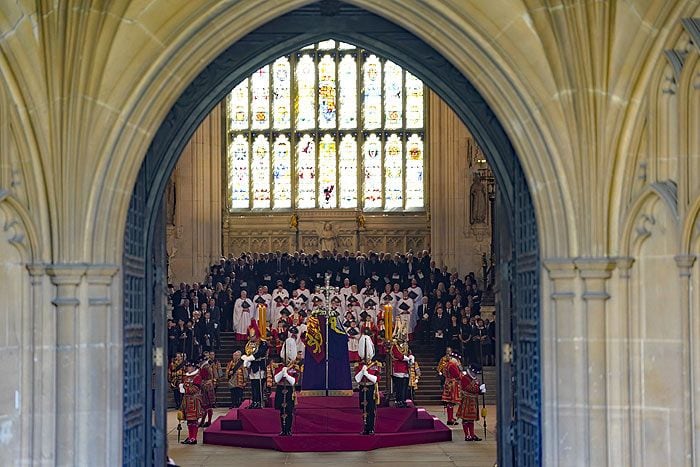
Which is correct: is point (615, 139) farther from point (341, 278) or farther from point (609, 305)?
point (341, 278)

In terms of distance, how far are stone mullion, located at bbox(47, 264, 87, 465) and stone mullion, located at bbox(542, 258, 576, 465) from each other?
3426 millimetres

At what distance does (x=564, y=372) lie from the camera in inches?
360

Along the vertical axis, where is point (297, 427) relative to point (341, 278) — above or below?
below

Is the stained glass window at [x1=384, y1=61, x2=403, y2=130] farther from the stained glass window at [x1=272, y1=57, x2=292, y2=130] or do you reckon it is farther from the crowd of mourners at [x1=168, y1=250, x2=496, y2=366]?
the crowd of mourners at [x1=168, y1=250, x2=496, y2=366]

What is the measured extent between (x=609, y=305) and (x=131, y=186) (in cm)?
362

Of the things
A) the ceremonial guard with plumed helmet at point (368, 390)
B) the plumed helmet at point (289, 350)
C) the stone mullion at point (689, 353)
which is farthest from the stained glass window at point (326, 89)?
the stone mullion at point (689, 353)

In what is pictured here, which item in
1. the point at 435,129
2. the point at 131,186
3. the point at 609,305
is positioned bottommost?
the point at 609,305

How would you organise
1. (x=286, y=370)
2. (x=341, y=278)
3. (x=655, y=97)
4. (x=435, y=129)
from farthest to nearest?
(x=435, y=129) → (x=341, y=278) → (x=286, y=370) → (x=655, y=97)

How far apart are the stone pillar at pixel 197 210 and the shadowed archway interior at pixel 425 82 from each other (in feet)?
54.2

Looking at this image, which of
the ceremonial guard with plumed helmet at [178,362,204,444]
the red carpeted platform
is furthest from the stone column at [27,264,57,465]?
the ceremonial guard with plumed helmet at [178,362,204,444]

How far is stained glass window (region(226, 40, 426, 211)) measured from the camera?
27453 mm

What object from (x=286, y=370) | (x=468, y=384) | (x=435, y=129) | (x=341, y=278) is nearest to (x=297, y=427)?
(x=286, y=370)

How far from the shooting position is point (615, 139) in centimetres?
899

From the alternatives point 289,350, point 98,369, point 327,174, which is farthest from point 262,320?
point 98,369
